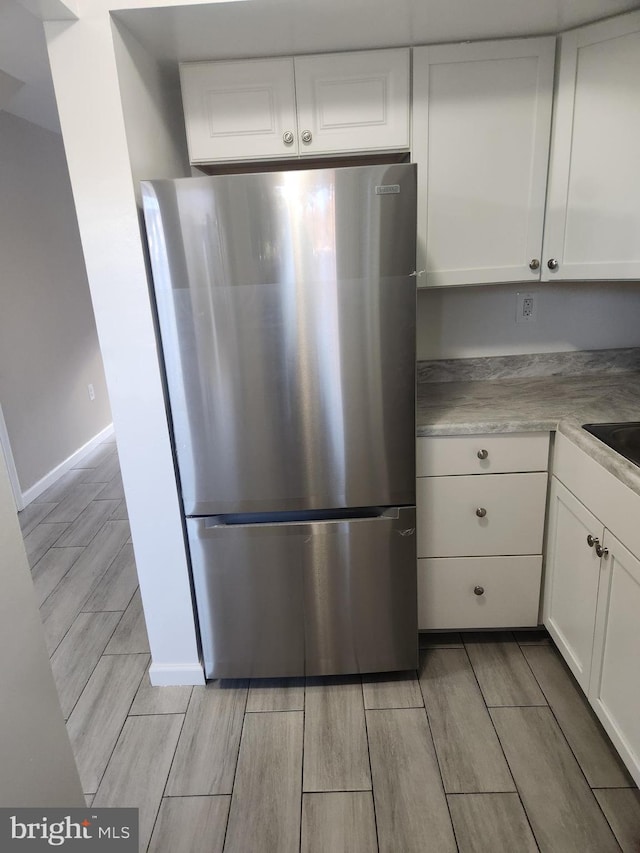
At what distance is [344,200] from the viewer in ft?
4.47

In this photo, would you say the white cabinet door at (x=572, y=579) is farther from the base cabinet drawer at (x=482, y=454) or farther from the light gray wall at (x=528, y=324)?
the light gray wall at (x=528, y=324)

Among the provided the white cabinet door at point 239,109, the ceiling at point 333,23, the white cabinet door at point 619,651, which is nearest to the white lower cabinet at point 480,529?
the white cabinet door at point 619,651

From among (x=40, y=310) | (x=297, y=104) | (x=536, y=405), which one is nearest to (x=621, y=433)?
(x=536, y=405)

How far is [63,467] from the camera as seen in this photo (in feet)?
12.8

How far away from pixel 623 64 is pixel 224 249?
1369mm

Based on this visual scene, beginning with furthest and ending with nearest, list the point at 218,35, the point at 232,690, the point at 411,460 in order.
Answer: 1. the point at 232,690
2. the point at 411,460
3. the point at 218,35

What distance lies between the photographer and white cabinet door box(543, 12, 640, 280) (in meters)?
1.59

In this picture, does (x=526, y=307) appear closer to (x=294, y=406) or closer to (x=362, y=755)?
(x=294, y=406)

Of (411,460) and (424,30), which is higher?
(424,30)

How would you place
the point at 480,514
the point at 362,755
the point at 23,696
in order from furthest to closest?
1. the point at 480,514
2. the point at 362,755
3. the point at 23,696

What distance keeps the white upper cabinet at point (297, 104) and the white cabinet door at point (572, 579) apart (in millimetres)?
1325

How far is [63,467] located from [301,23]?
3414 millimetres

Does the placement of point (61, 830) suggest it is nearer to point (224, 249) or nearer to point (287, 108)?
point (224, 249)

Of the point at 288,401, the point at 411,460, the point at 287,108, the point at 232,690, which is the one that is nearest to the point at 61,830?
the point at 232,690
